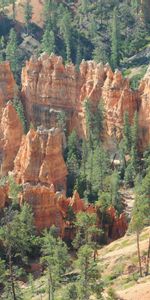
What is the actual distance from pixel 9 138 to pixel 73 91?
16.1m

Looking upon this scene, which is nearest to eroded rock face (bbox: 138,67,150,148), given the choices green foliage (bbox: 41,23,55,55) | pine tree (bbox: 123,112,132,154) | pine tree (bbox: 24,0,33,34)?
pine tree (bbox: 123,112,132,154)

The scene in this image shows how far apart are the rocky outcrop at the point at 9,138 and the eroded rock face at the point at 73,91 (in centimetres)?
1187

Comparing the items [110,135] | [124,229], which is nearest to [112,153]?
[110,135]

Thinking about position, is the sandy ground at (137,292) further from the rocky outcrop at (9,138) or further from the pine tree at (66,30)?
the pine tree at (66,30)

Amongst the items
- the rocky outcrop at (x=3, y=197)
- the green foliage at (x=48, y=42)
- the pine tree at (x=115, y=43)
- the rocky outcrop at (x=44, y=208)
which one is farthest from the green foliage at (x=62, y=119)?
the green foliage at (x=48, y=42)

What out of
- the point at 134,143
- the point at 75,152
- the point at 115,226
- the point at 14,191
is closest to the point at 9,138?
the point at 75,152

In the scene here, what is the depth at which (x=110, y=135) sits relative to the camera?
102m

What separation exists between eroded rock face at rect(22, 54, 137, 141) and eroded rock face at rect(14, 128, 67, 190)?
48.0 ft

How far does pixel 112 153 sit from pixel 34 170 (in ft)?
56.3

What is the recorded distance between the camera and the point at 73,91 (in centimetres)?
10688

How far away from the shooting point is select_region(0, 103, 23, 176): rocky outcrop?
96250mm

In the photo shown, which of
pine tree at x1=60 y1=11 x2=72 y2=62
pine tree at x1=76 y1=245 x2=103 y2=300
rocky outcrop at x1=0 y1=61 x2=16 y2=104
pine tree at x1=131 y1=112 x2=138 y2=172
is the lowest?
pine tree at x1=76 y1=245 x2=103 y2=300

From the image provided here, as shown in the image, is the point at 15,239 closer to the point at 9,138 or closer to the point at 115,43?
the point at 9,138

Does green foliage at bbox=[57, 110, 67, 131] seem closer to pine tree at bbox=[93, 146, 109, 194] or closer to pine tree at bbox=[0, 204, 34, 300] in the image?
pine tree at bbox=[93, 146, 109, 194]
